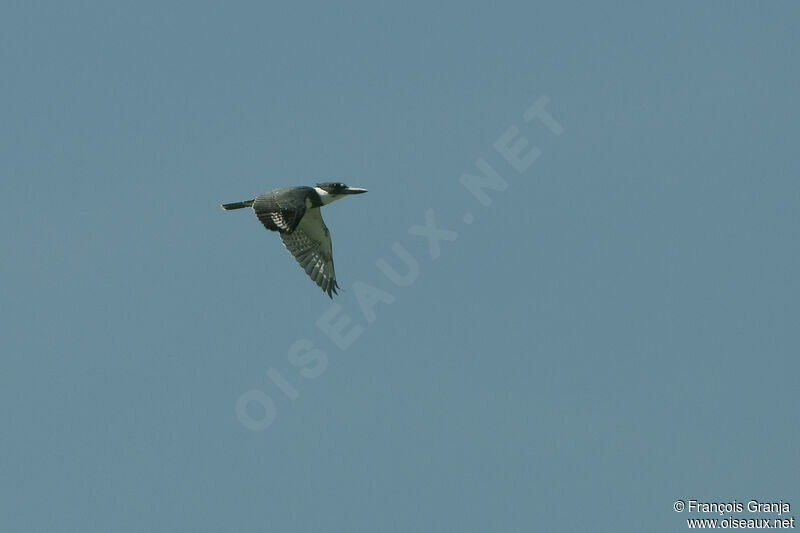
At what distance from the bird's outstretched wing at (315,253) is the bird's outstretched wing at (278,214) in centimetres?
308

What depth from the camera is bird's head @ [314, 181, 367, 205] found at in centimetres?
3312

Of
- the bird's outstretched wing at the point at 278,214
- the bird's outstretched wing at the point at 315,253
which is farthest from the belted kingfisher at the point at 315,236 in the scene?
the bird's outstretched wing at the point at 278,214

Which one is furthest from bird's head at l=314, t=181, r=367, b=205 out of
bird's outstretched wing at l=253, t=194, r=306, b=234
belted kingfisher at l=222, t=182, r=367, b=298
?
bird's outstretched wing at l=253, t=194, r=306, b=234

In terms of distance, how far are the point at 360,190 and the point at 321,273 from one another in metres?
2.03

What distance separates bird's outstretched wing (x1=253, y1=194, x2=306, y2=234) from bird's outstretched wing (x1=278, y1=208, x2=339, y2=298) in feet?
10.1

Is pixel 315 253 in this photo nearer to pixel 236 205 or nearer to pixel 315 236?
pixel 315 236

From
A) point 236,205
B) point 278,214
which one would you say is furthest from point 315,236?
point 278,214

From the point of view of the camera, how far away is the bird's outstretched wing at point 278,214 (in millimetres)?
29922

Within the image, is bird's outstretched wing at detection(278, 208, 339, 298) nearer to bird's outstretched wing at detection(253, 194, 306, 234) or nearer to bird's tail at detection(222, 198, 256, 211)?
bird's tail at detection(222, 198, 256, 211)

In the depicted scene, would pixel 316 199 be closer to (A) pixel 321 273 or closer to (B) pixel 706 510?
(A) pixel 321 273

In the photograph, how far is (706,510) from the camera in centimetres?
2811

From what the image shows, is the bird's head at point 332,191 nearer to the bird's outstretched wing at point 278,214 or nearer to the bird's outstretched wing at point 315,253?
the bird's outstretched wing at point 315,253

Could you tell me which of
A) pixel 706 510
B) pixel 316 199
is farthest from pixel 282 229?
pixel 706 510

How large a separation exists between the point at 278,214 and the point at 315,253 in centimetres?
386
